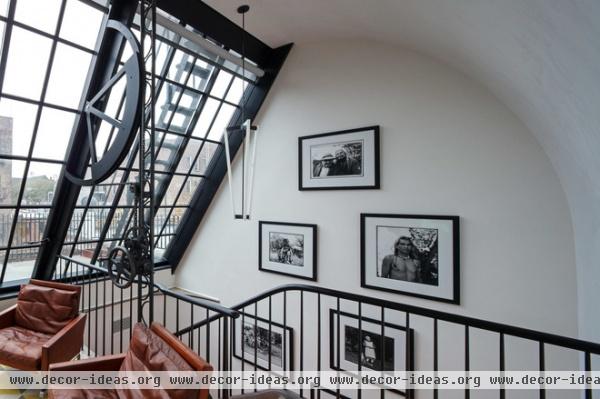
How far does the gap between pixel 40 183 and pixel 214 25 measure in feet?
8.68

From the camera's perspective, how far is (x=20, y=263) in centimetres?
384

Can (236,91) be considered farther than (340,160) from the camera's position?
Yes

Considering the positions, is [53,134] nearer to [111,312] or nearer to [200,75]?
[200,75]

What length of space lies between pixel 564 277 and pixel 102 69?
14.6 ft

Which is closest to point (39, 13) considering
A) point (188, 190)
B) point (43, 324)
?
point (188, 190)

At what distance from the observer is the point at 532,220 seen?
2.46 meters

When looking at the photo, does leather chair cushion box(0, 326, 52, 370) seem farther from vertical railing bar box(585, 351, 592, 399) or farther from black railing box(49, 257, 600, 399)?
vertical railing bar box(585, 351, 592, 399)

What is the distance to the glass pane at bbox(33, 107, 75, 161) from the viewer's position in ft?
10.3

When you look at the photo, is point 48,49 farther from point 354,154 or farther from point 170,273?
point 170,273

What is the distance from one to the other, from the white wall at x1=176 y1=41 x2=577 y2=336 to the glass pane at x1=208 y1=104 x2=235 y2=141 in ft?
1.79

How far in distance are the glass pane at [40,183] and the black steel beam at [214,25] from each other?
2.18m

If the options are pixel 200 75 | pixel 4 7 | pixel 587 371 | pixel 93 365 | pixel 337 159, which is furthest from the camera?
pixel 200 75

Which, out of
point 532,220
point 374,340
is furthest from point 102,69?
point 532,220

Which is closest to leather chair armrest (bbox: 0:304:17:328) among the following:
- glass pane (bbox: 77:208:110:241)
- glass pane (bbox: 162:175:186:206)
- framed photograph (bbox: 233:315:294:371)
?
glass pane (bbox: 77:208:110:241)
